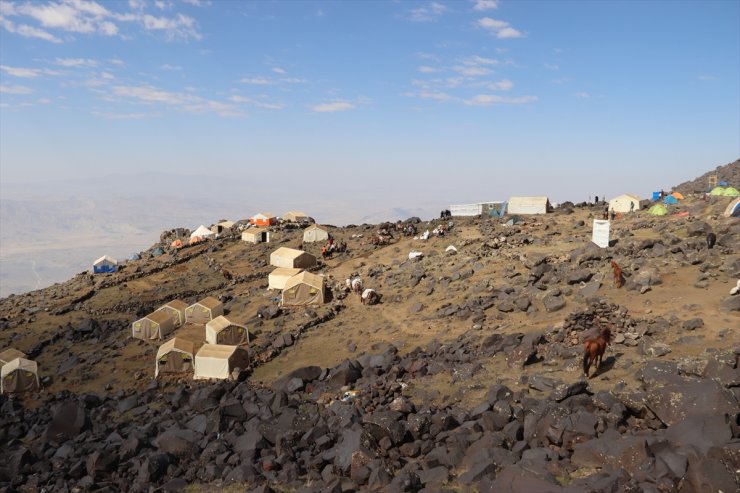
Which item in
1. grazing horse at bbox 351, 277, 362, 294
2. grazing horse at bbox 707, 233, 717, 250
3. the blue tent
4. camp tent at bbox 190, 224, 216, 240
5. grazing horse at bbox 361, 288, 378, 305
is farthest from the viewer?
camp tent at bbox 190, 224, 216, 240

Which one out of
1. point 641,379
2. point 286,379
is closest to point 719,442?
point 641,379

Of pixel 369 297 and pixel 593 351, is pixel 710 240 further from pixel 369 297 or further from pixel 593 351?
pixel 369 297

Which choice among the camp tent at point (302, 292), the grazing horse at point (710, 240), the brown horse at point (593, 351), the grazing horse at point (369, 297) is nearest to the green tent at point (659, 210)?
the grazing horse at point (710, 240)

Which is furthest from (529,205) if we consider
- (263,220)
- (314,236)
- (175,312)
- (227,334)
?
(175,312)

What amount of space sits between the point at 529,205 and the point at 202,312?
31607 mm

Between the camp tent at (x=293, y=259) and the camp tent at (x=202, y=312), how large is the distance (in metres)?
8.34

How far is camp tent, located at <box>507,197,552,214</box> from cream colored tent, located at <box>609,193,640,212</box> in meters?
5.69

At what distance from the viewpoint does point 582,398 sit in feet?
43.2

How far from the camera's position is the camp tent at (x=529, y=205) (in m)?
49.4

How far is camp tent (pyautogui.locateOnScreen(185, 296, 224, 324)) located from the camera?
34938mm

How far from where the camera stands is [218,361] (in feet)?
82.9

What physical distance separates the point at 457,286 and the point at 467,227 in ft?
56.9

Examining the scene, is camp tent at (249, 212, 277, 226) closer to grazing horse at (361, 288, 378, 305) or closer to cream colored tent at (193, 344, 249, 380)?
grazing horse at (361, 288, 378, 305)

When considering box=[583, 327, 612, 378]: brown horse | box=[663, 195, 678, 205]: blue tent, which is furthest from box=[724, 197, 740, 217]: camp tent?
box=[583, 327, 612, 378]: brown horse
